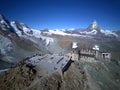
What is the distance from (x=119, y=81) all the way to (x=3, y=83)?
140 ft

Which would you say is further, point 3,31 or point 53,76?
point 3,31

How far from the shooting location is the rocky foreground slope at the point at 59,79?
41.6m

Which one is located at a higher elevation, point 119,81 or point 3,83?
point 3,83

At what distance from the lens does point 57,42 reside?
160000 mm

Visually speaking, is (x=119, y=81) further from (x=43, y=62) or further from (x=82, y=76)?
(x=43, y=62)

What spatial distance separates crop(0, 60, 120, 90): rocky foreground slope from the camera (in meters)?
41.6

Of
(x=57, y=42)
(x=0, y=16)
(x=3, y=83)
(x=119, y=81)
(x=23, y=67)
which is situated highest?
(x=0, y=16)

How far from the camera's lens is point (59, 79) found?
46.0m

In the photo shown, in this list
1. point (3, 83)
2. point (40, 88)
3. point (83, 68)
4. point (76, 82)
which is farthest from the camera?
point (83, 68)

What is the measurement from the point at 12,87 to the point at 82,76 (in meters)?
22.6

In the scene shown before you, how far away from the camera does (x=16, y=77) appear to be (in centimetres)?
4328

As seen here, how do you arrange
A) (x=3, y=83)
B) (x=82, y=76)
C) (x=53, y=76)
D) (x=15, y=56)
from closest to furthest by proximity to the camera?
(x=3, y=83)
(x=53, y=76)
(x=82, y=76)
(x=15, y=56)

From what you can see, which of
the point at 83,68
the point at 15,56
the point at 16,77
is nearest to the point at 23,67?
the point at 16,77

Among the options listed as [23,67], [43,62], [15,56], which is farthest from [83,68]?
[15,56]
